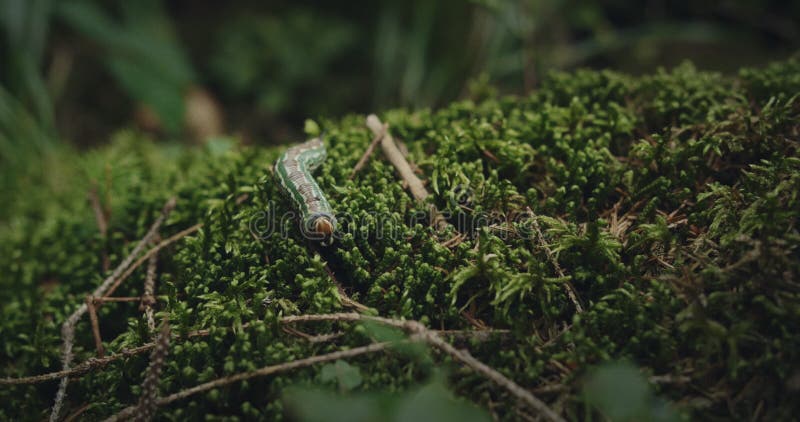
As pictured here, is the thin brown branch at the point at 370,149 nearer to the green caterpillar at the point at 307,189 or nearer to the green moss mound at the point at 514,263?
the green moss mound at the point at 514,263

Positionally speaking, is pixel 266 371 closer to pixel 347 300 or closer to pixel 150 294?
pixel 347 300

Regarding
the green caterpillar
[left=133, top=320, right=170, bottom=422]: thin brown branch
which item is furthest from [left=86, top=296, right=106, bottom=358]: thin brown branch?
the green caterpillar

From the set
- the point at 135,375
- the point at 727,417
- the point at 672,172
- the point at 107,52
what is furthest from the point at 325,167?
the point at 107,52

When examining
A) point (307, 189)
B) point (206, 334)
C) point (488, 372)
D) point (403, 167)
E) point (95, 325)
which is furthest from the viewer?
point (403, 167)

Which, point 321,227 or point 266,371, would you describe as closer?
point 266,371

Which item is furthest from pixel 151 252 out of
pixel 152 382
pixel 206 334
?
pixel 152 382

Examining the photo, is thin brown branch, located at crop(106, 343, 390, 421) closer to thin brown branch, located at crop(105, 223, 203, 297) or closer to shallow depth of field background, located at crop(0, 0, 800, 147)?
thin brown branch, located at crop(105, 223, 203, 297)

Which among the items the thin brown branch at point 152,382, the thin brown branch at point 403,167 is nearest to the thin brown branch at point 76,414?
the thin brown branch at point 152,382
